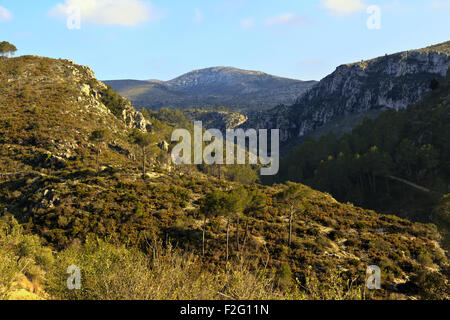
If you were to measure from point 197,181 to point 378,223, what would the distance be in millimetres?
35663

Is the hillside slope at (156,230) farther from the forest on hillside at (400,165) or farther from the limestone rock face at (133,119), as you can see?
the forest on hillside at (400,165)

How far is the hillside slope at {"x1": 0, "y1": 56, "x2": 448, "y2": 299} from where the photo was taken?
1590 cm

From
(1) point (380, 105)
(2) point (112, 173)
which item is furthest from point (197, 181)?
(1) point (380, 105)

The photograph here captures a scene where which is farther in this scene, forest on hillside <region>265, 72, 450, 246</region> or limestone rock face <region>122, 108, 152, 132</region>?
limestone rock face <region>122, 108, 152, 132</region>

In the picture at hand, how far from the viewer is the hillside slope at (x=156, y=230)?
15898mm

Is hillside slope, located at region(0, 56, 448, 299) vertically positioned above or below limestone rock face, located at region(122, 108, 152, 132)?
below

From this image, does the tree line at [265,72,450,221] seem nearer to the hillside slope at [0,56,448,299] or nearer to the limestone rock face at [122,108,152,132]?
the hillside slope at [0,56,448,299]

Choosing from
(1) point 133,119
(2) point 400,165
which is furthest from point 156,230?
(2) point 400,165

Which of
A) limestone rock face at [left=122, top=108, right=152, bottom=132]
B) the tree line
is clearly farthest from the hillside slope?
the tree line

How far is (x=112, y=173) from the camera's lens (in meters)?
48.0

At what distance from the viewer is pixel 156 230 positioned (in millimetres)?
32000

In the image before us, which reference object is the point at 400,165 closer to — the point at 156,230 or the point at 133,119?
the point at 156,230
